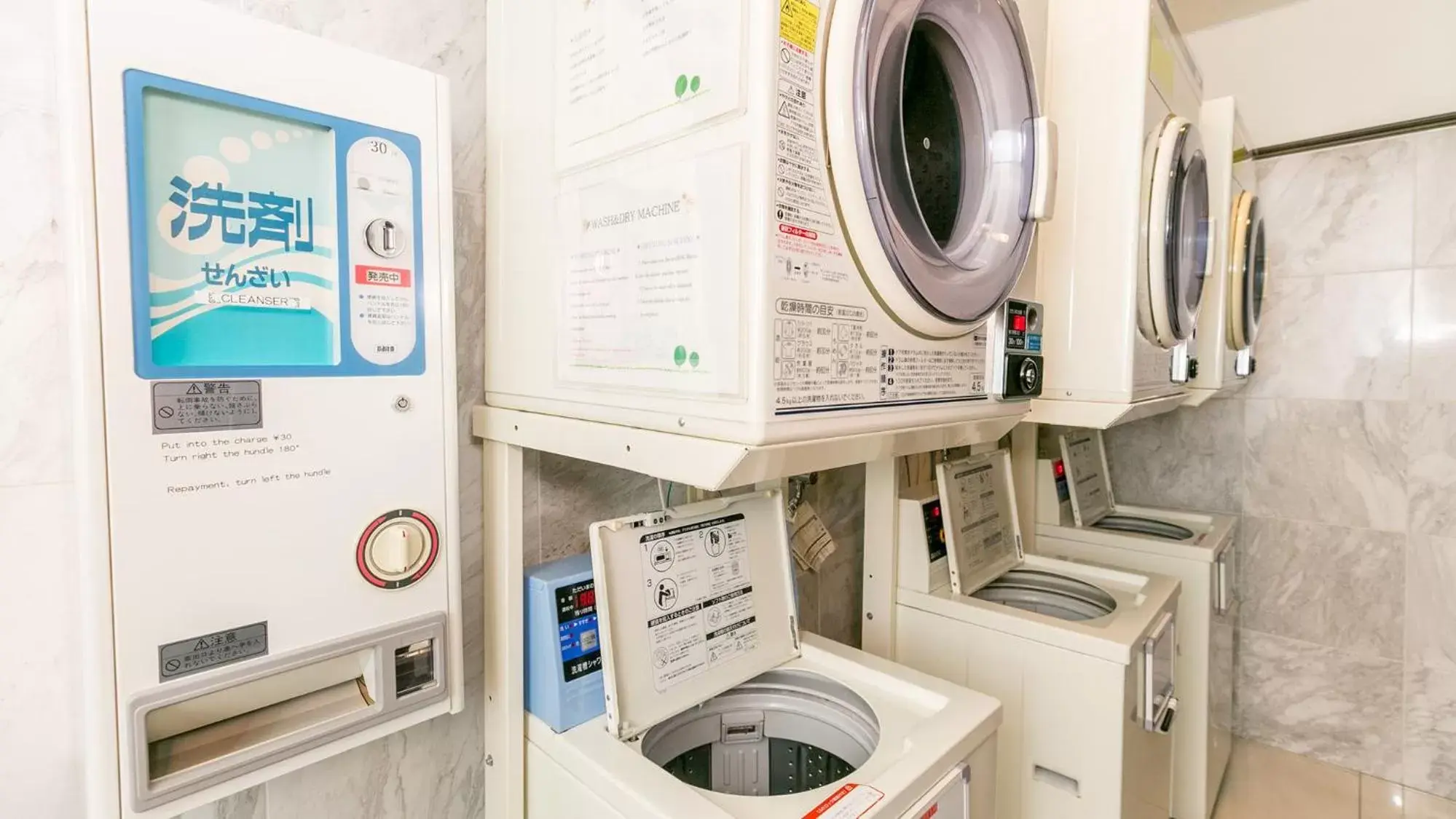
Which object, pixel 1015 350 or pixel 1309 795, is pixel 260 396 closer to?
pixel 1015 350

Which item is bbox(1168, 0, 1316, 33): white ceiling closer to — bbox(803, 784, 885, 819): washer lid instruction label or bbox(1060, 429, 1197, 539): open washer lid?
bbox(1060, 429, 1197, 539): open washer lid

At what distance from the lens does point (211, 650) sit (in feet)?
2.63

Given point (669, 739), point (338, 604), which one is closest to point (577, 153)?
point (338, 604)

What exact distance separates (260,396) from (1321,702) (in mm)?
3737

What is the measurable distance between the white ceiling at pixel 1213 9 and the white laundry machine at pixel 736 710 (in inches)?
108

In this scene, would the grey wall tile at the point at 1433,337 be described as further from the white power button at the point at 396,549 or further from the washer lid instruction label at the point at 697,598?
the white power button at the point at 396,549

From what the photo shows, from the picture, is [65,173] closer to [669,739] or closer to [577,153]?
[577,153]

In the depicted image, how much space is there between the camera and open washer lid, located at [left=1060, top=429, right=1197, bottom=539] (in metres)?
2.53

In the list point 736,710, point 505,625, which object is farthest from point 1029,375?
point 505,625

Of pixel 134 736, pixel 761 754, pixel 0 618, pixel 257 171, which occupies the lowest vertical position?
pixel 761 754

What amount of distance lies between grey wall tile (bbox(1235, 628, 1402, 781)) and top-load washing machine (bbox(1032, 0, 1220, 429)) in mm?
2045

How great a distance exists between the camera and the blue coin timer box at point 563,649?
1.12 metres

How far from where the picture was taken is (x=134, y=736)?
750mm

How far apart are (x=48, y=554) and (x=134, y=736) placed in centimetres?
28
